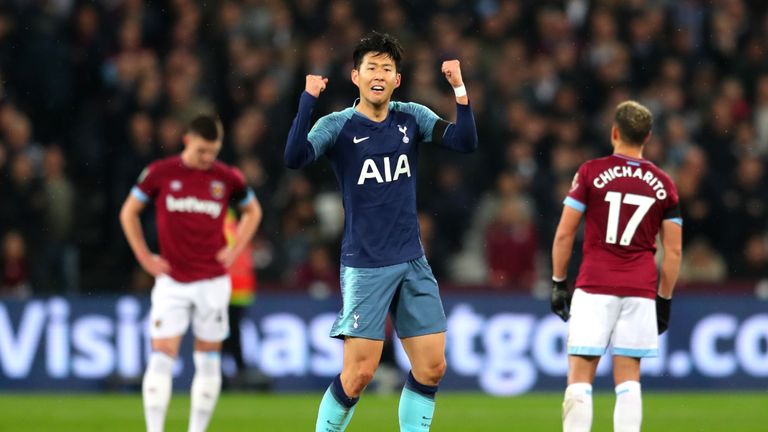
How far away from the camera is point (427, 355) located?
8133 mm

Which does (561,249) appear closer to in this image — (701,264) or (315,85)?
(315,85)

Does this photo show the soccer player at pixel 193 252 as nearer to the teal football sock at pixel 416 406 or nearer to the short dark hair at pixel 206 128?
the short dark hair at pixel 206 128

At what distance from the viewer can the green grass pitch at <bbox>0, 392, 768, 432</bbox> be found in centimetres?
1198

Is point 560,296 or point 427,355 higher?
point 560,296

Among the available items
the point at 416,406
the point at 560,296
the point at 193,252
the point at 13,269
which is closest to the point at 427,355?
the point at 416,406

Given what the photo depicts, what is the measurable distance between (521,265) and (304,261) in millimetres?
2590

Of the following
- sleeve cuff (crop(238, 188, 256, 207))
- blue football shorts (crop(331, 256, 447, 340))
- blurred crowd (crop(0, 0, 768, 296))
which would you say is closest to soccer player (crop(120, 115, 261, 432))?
sleeve cuff (crop(238, 188, 256, 207))

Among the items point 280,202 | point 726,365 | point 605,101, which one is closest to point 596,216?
point 726,365

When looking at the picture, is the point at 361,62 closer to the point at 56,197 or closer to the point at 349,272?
the point at 349,272

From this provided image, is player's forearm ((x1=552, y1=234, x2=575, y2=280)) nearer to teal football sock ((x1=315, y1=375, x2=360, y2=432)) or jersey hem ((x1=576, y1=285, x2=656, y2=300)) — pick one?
jersey hem ((x1=576, y1=285, x2=656, y2=300))

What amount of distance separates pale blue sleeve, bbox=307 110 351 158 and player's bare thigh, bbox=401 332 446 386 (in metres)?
1.23

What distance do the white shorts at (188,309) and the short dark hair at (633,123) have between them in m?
3.44

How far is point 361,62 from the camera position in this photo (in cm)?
816

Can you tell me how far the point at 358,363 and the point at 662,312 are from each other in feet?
7.39
